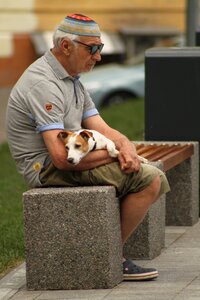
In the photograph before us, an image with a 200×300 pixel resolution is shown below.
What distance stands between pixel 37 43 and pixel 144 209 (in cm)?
2146

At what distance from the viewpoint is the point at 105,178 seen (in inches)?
302

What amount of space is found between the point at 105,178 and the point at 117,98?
46.9 ft

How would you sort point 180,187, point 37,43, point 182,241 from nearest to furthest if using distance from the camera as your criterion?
point 182,241 → point 180,187 → point 37,43

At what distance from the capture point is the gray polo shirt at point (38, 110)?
7602 mm

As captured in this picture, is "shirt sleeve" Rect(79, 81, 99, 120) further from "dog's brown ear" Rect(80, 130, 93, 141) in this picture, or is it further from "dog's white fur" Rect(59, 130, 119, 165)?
"dog's brown ear" Rect(80, 130, 93, 141)

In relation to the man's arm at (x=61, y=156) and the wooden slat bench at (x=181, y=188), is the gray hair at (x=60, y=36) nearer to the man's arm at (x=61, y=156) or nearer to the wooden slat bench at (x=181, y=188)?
the man's arm at (x=61, y=156)

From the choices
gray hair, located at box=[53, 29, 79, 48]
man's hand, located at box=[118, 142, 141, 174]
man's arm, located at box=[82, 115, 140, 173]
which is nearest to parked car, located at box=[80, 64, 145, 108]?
man's arm, located at box=[82, 115, 140, 173]

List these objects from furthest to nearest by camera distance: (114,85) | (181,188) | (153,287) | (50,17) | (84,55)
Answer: (50,17), (114,85), (181,188), (84,55), (153,287)

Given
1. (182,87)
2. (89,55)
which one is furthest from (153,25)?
(89,55)

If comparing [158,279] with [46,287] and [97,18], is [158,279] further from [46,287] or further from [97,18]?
[97,18]

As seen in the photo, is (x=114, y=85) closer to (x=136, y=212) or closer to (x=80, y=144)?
(x=136, y=212)

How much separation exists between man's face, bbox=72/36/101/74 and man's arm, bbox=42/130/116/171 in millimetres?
481

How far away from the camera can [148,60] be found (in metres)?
10.3

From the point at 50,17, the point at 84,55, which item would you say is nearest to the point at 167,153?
the point at 84,55
